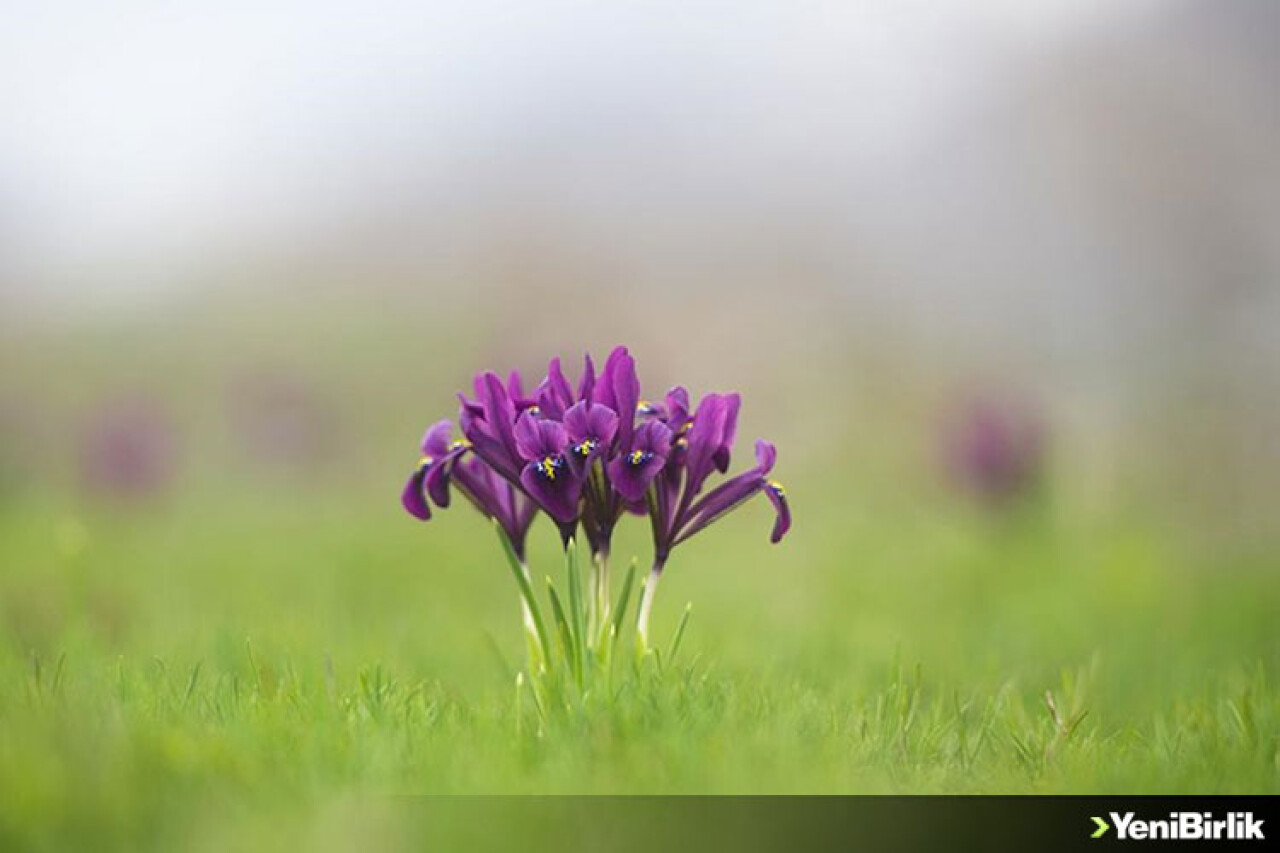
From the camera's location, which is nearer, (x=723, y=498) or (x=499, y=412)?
(x=499, y=412)

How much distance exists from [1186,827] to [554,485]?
6.53ft

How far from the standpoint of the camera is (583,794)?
3186 millimetres

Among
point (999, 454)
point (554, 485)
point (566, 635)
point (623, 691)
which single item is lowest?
point (623, 691)

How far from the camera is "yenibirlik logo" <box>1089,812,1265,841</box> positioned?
3.38 m

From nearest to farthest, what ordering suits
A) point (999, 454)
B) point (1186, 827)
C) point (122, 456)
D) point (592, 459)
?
point (1186, 827), point (592, 459), point (999, 454), point (122, 456)

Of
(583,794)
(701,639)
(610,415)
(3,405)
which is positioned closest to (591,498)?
(610,415)

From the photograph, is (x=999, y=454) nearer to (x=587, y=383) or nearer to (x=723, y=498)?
(x=723, y=498)

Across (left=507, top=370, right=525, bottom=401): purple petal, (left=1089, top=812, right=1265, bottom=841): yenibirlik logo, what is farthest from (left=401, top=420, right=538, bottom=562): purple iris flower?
(left=1089, top=812, right=1265, bottom=841): yenibirlik logo

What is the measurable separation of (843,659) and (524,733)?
8.59 feet

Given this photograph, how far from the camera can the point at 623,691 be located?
148 inches

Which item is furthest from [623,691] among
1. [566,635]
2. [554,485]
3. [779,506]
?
[779,506]

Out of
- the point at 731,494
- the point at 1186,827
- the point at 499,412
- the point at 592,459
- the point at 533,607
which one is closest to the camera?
the point at 1186,827

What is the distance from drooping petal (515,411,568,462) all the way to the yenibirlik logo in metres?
1.81

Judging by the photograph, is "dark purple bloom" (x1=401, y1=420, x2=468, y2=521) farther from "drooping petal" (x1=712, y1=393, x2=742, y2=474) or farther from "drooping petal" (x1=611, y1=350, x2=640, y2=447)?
"drooping petal" (x1=712, y1=393, x2=742, y2=474)
